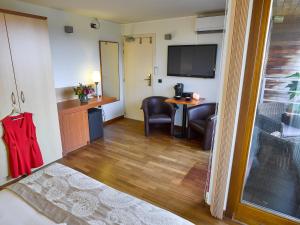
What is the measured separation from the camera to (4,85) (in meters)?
2.25

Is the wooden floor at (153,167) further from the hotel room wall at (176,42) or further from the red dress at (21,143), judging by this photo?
the hotel room wall at (176,42)

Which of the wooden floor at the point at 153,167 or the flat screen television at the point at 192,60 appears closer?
the wooden floor at the point at 153,167

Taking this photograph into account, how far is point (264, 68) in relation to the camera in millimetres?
1631

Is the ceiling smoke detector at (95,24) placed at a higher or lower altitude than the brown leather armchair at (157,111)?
higher

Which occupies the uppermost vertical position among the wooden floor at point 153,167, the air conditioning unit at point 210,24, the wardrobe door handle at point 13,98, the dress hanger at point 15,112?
the air conditioning unit at point 210,24

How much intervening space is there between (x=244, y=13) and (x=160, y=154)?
7.87ft

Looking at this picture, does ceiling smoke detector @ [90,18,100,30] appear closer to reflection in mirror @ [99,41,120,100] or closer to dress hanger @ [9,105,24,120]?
reflection in mirror @ [99,41,120,100]

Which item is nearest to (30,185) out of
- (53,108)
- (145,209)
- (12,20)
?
(145,209)

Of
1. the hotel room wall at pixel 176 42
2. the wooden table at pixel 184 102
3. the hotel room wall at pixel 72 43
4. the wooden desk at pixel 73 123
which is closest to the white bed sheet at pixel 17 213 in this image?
the wooden desk at pixel 73 123

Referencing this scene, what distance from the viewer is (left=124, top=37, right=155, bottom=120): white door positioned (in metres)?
4.56

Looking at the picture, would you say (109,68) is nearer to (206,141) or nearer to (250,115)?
(206,141)

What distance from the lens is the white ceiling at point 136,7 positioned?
2916 mm

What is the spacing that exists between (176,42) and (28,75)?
9.34 feet

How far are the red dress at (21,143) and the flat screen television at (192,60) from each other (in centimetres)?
288
